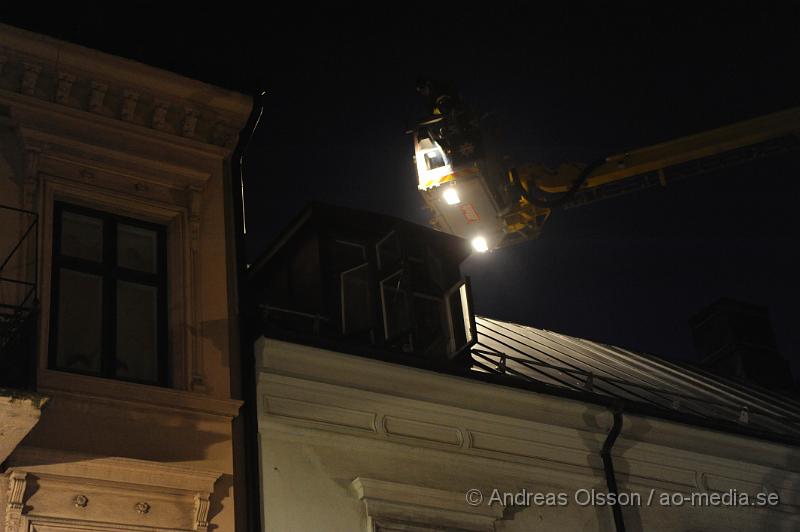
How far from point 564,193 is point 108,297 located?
1780cm

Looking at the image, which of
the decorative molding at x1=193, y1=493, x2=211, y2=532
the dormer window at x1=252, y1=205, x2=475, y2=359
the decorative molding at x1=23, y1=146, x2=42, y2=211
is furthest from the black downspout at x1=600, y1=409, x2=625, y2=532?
the decorative molding at x1=23, y1=146, x2=42, y2=211

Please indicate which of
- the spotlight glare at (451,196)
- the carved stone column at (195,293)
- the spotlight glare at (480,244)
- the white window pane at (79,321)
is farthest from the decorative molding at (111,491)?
the spotlight glare at (480,244)

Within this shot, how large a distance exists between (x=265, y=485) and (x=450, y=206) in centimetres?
1712

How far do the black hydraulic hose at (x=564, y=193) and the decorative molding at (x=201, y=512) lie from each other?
1802cm

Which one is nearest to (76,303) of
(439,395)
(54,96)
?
(54,96)

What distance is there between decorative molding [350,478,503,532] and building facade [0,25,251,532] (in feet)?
5.73

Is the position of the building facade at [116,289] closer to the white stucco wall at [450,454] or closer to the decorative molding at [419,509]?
the white stucco wall at [450,454]

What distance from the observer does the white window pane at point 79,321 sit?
11.8 meters

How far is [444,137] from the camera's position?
90.4ft

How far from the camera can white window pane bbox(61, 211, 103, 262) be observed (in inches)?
490

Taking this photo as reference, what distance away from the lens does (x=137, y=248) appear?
12930 mm

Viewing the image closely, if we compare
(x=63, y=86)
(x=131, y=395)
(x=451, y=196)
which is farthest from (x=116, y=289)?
(x=451, y=196)

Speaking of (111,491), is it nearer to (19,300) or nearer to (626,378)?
(19,300)

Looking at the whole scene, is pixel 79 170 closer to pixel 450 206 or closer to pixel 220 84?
pixel 220 84
